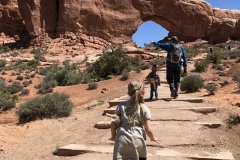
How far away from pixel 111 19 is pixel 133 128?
3668 centimetres

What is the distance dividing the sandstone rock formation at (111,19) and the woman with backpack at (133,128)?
33.9 m

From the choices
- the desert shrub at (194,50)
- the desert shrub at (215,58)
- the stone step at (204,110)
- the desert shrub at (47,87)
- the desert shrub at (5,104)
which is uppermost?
the desert shrub at (194,50)

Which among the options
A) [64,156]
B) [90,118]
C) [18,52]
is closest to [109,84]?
[90,118]

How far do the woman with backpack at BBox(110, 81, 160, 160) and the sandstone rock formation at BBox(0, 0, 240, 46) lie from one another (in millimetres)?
33866

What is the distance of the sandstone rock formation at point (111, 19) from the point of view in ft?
122

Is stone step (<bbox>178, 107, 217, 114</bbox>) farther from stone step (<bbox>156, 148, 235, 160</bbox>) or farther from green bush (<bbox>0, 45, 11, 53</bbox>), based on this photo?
green bush (<bbox>0, 45, 11, 53</bbox>)

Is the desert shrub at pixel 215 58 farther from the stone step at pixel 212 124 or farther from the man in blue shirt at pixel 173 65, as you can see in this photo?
the stone step at pixel 212 124

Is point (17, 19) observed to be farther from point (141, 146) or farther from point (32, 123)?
point (141, 146)

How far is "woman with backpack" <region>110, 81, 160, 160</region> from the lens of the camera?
12.0 ft

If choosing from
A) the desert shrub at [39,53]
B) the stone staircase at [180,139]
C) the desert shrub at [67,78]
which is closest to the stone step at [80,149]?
the stone staircase at [180,139]

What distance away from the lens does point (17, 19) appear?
145 ft

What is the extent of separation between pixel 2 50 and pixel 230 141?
116ft

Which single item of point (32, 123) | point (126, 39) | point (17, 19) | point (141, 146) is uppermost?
point (17, 19)

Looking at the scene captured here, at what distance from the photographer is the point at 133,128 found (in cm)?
374
